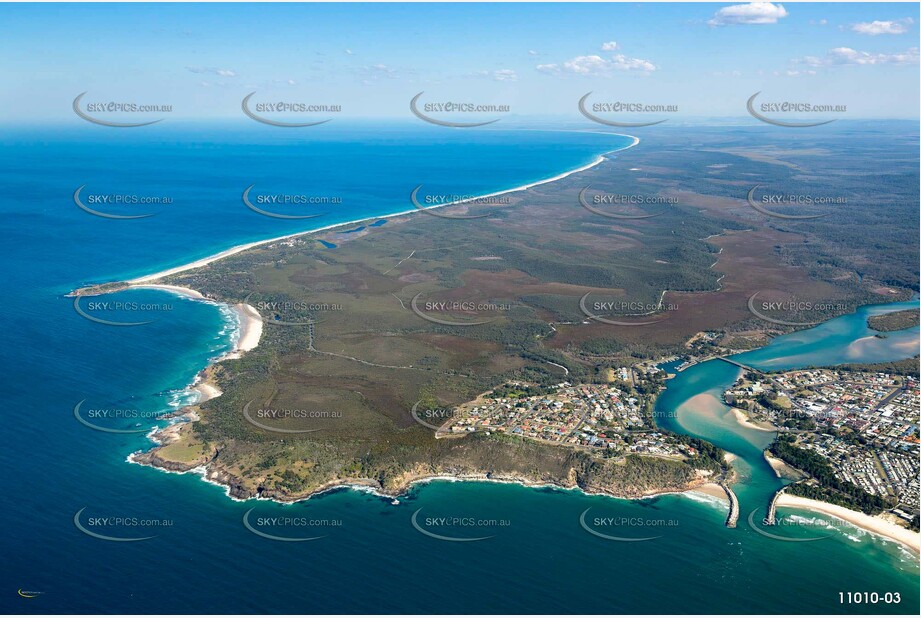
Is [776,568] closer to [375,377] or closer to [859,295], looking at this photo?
[375,377]

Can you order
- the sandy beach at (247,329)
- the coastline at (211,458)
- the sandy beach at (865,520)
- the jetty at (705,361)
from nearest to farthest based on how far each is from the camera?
the sandy beach at (865,520)
the coastline at (211,458)
the jetty at (705,361)
the sandy beach at (247,329)

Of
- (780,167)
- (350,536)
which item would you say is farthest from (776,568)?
(780,167)

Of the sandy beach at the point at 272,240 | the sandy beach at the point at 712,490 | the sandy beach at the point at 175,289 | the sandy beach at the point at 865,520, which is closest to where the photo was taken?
the sandy beach at the point at 865,520

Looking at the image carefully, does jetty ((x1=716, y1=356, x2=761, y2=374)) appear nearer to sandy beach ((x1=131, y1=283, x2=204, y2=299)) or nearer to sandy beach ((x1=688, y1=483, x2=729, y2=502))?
sandy beach ((x1=688, y1=483, x2=729, y2=502))

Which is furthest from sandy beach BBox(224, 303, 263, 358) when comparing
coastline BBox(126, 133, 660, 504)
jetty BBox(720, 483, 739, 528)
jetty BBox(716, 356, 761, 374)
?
jetty BBox(716, 356, 761, 374)

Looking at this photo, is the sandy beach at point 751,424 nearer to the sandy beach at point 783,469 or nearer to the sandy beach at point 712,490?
the sandy beach at point 783,469

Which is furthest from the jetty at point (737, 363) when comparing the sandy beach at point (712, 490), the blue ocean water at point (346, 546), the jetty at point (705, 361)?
the sandy beach at point (712, 490)
